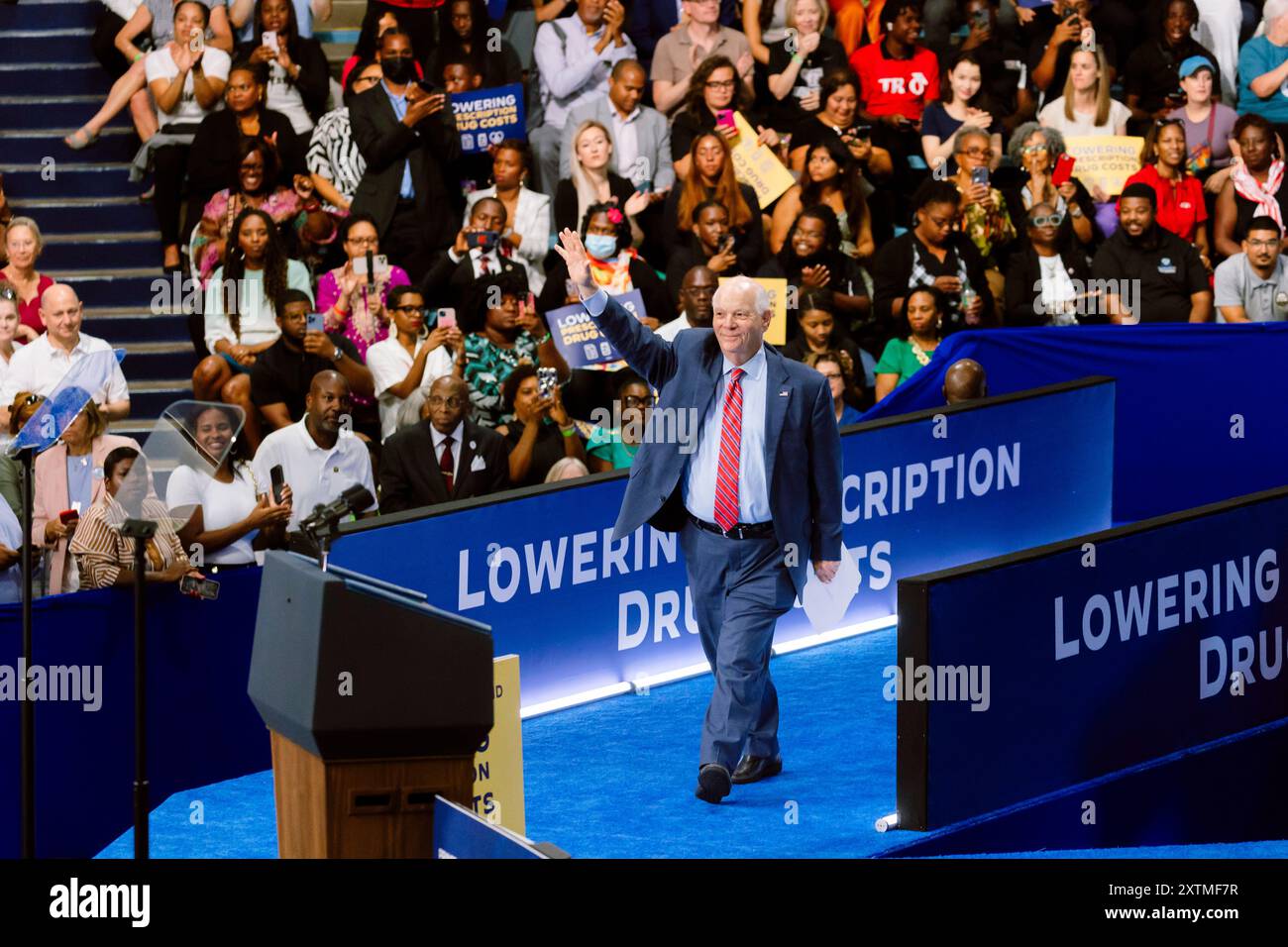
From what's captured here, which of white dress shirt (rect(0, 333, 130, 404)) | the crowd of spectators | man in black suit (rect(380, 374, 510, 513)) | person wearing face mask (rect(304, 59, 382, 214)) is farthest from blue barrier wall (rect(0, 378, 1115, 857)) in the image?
person wearing face mask (rect(304, 59, 382, 214))

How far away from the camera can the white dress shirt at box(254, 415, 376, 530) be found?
32.0ft

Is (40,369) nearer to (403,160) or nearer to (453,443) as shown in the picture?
(453,443)

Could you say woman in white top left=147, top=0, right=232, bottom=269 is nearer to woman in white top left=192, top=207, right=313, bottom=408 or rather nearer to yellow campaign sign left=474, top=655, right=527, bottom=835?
woman in white top left=192, top=207, right=313, bottom=408

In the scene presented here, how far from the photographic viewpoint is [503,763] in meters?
6.50

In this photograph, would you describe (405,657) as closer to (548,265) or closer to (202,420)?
(202,420)

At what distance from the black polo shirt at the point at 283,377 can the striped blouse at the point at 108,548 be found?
270 centimetres

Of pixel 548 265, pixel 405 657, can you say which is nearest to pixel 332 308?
pixel 548 265

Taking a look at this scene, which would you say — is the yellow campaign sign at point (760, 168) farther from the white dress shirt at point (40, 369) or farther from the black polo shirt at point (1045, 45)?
the white dress shirt at point (40, 369)

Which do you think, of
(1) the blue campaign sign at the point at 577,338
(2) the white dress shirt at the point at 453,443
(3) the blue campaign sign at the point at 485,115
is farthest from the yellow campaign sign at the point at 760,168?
(2) the white dress shirt at the point at 453,443

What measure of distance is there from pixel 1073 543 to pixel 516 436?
12.2 ft

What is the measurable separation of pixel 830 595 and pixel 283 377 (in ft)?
11.7
